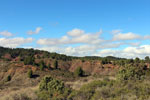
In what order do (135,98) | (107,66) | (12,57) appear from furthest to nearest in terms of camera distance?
(12,57)
(107,66)
(135,98)

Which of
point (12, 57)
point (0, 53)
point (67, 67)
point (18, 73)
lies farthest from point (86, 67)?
point (0, 53)

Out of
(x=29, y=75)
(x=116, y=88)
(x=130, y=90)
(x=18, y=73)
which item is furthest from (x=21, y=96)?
(x=18, y=73)

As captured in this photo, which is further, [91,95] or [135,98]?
[91,95]

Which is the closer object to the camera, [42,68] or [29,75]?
[29,75]

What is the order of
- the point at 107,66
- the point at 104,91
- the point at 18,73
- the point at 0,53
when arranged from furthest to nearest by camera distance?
the point at 0,53, the point at 107,66, the point at 18,73, the point at 104,91

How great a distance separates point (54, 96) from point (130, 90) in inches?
221

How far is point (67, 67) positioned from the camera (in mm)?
95250

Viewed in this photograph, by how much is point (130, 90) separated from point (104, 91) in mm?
1825

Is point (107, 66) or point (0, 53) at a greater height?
point (0, 53)

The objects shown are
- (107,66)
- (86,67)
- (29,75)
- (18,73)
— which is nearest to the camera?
(29,75)

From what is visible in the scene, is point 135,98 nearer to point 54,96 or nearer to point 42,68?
point 54,96

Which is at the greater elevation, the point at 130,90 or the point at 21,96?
the point at 130,90

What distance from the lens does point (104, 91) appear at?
11023mm

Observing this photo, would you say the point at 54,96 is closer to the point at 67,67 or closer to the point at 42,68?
the point at 42,68
